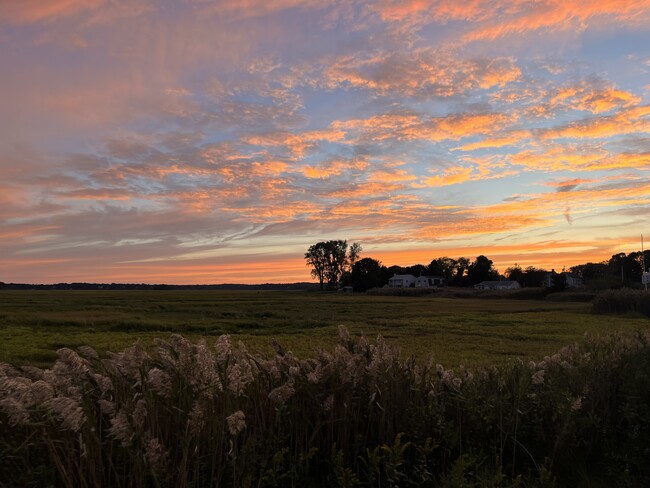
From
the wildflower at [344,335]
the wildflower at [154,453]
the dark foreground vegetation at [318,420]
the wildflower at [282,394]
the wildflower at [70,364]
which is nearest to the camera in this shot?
the wildflower at [154,453]

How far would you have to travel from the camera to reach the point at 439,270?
541 feet

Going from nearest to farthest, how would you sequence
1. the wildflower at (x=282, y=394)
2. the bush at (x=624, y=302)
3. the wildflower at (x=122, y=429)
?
1. the wildflower at (x=122, y=429)
2. the wildflower at (x=282, y=394)
3. the bush at (x=624, y=302)

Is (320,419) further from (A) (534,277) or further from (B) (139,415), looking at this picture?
(A) (534,277)

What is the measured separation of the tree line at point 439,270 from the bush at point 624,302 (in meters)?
74.3

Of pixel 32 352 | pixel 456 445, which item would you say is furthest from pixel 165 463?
pixel 32 352

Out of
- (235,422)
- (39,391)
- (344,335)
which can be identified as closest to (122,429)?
(39,391)

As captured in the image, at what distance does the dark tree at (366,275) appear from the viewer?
139 meters

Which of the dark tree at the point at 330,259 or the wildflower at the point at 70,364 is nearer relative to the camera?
the wildflower at the point at 70,364

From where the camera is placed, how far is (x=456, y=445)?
17.1 feet

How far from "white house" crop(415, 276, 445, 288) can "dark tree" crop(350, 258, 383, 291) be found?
52.4 feet

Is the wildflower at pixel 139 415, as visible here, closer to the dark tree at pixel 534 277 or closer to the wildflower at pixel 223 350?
the wildflower at pixel 223 350

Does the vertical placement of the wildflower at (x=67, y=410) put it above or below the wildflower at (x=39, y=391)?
below

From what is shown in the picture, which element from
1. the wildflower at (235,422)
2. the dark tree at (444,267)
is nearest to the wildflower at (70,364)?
the wildflower at (235,422)

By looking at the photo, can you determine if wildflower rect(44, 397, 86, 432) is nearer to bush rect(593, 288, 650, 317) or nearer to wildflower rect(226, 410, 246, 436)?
wildflower rect(226, 410, 246, 436)
